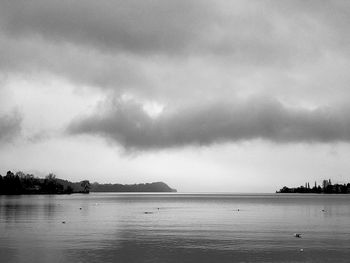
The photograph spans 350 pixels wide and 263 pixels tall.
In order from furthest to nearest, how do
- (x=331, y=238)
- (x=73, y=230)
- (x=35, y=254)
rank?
1. (x=73, y=230)
2. (x=331, y=238)
3. (x=35, y=254)

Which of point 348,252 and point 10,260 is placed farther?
point 348,252

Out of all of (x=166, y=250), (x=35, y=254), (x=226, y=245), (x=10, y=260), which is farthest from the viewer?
(x=226, y=245)

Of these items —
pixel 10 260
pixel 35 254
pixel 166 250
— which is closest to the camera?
pixel 10 260

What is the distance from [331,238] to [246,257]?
26482mm

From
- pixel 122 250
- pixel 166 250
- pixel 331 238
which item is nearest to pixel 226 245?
pixel 166 250

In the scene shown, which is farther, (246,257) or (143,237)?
(143,237)

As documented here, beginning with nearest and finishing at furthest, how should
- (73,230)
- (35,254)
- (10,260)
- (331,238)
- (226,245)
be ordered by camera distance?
1. (10,260)
2. (35,254)
3. (226,245)
4. (331,238)
5. (73,230)

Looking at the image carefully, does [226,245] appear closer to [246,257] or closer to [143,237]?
[246,257]

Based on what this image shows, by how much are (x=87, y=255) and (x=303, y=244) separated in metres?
32.2

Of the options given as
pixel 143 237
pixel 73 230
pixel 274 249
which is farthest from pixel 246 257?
pixel 73 230

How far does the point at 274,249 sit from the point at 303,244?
7.65 meters

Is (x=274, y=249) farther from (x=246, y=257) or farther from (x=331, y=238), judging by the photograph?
(x=331, y=238)

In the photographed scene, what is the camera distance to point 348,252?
60.5 metres

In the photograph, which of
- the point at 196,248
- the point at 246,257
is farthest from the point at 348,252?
the point at 196,248
